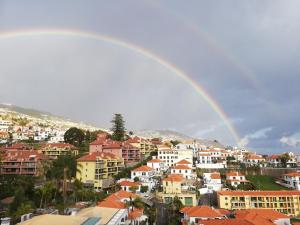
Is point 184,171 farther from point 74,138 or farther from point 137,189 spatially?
point 74,138

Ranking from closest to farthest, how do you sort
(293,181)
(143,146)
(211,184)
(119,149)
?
(211,184), (293,181), (119,149), (143,146)

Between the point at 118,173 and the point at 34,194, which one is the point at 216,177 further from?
the point at 34,194

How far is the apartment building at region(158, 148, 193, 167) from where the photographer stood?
84.7 m

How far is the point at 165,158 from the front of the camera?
8494cm

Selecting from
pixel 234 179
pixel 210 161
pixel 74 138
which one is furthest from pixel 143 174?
pixel 74 138

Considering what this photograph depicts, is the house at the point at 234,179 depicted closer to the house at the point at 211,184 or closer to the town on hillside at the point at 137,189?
the town on hillside at the point at 137,189

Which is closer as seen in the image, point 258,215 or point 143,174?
point 258,215

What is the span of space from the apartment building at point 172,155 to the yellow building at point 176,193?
22.9 meters

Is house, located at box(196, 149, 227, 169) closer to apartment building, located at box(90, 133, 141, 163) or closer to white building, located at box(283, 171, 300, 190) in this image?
white building, located at box(283, 171, 300, 190)

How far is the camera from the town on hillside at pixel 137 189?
40125 mm

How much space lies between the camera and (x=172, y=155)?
279ft

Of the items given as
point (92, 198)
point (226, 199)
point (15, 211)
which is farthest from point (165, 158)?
point (15, 211)

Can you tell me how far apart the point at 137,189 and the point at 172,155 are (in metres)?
26.3

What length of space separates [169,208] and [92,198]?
13.5 meters
